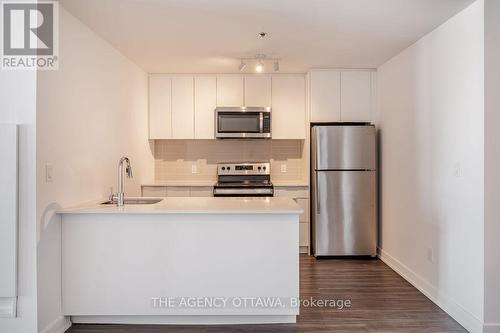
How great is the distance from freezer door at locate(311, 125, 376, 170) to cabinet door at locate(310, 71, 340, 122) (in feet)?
1.01

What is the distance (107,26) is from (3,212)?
5.68 feet

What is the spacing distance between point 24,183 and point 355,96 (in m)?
3.81

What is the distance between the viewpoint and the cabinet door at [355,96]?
4.80m

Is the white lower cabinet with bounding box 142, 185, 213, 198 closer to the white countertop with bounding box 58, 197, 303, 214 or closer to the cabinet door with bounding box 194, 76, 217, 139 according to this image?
the cabinet door with bounding box 194, 76, 217, 139

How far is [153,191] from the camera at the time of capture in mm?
4770

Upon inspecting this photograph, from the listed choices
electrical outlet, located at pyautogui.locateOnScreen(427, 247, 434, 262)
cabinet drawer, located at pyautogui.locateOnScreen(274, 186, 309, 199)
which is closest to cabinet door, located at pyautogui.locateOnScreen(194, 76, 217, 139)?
cabinet drawer, located at pyautogui.locateOnScreen(274, 186, 309, 199)

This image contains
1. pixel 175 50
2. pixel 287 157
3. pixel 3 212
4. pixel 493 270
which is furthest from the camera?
pixel 287 157

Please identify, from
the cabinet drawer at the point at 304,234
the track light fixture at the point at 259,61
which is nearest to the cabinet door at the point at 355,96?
the track light fixture at the point at 259,61

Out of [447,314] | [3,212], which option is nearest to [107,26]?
[3,212]

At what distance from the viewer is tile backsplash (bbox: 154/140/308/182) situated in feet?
17.6

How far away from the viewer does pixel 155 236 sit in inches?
108

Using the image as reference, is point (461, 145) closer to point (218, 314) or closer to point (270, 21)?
point (270, 21)

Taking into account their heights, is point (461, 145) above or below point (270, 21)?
below

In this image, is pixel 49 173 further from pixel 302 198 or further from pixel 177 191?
pixel 302 198
